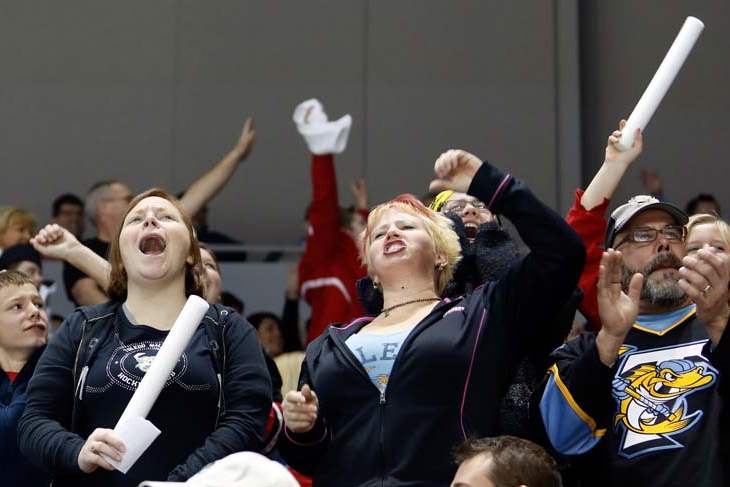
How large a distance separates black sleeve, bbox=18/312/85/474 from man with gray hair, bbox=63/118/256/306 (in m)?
1.31

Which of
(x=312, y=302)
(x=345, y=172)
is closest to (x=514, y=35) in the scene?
(x=345, y=172)

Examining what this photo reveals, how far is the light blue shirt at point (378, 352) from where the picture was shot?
3.63m

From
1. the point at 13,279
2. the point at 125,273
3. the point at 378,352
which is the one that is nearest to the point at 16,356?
the point at 13,279

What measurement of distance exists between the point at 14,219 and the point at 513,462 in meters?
3.80

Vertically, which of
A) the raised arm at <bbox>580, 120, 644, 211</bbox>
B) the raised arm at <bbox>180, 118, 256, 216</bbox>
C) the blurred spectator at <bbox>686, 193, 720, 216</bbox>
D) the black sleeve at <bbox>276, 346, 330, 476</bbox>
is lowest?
the blurred spectator at <bbox>686, 193, 720, 216</bbox>

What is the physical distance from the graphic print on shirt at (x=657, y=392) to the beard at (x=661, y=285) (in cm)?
16

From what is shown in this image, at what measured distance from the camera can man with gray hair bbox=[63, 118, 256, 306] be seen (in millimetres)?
5773

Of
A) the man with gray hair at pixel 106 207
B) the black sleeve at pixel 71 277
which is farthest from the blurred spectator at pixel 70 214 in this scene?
the black sleeve at pixel 71 277

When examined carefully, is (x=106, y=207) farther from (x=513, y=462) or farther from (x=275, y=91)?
(x=513, y=462)

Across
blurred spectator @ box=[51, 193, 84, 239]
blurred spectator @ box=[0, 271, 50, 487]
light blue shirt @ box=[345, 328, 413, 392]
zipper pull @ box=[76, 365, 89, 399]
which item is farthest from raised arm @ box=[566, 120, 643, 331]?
blurred spectator @ box=[51, 193, 84, 239]

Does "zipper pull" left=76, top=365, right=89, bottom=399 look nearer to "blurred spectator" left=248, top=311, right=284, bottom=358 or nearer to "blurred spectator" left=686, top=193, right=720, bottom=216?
"blurred spectator" left=248, top=311, right=284, bottom=358

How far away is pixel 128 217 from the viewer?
13.2 ft

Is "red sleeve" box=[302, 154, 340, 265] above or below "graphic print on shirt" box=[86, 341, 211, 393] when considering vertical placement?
below

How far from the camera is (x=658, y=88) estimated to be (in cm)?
382
